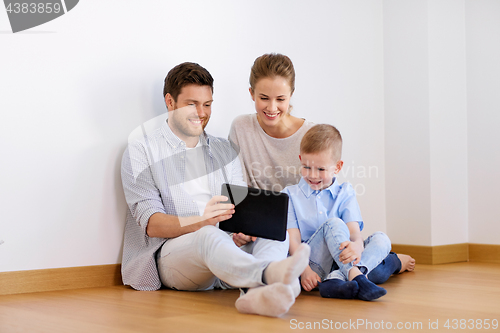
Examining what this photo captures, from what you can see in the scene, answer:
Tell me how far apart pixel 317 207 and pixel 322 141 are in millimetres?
234

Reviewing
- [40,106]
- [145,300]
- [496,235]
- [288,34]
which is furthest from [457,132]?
[40,106]

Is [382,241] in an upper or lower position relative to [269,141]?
lower

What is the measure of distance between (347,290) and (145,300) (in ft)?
1.94

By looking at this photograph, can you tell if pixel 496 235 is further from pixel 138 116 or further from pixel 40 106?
pixel 40 106

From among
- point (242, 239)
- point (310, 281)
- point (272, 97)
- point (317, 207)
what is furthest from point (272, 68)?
point (310, 281)

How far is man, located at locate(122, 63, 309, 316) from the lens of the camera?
4.76 feet

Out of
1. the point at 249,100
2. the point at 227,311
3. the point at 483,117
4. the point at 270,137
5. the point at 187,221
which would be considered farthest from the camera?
the point at 483,117

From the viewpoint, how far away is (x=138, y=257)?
165 cm

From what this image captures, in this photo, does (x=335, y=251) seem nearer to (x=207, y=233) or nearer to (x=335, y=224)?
(x=335, y=224)

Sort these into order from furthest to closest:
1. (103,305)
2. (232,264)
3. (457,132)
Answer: (457,132) → (103,305) → (232,264)

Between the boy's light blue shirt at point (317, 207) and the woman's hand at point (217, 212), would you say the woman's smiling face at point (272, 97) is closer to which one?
the boy's light blue shirt at point (317, 207)

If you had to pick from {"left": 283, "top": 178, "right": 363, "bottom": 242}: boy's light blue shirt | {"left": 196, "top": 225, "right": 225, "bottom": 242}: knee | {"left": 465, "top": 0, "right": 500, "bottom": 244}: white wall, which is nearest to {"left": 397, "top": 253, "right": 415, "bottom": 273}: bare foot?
{"left": 283, "top": 178, "right": 363, "bottom": 242}: boy's light blue shirt

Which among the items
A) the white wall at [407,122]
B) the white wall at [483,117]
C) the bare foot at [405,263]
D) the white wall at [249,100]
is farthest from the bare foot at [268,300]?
the white wall at [483,117]

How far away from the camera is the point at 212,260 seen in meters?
1.25
